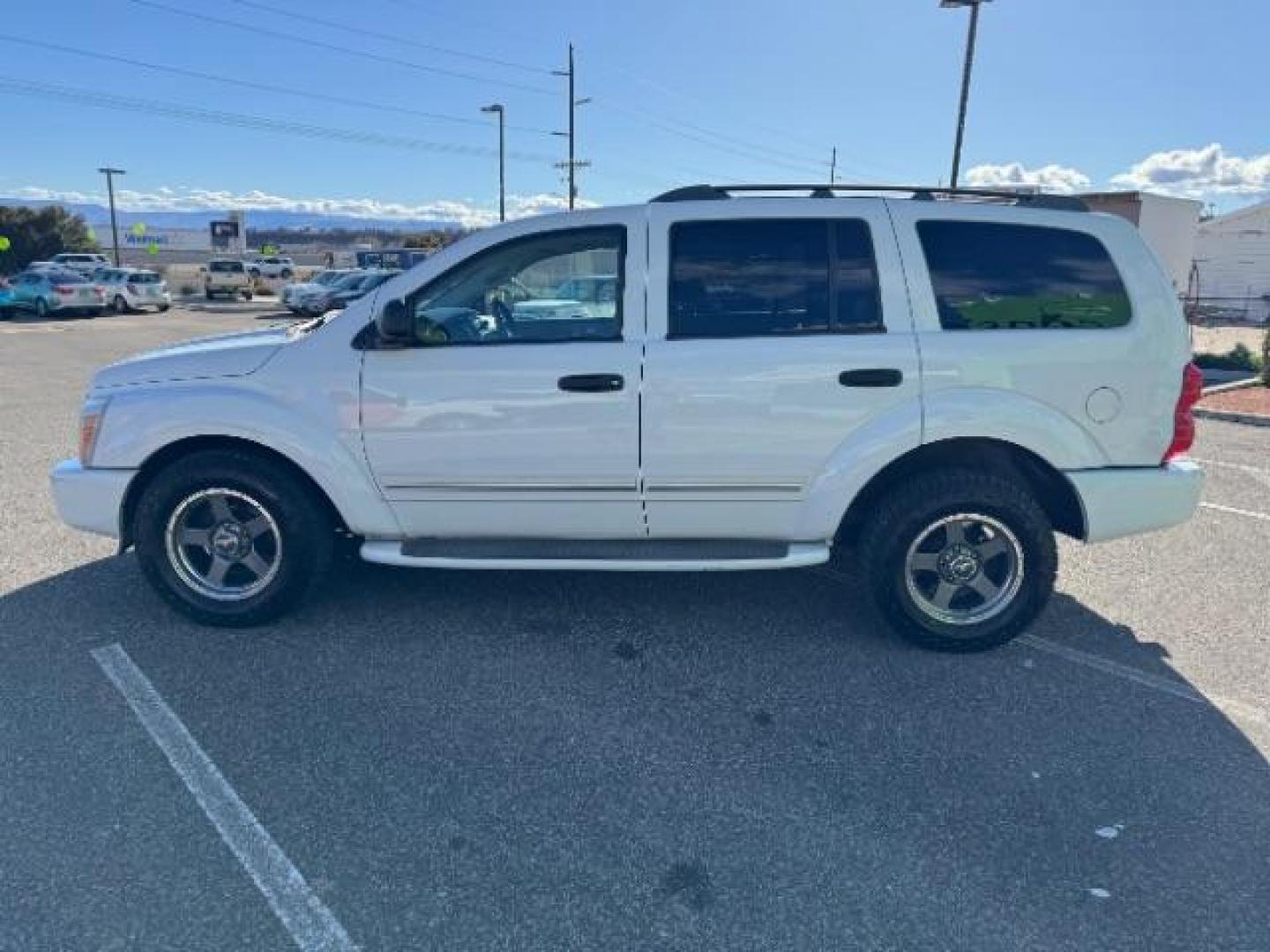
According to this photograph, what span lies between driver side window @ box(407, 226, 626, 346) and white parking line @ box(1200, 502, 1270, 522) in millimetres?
4845

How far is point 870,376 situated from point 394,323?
79.7 inches

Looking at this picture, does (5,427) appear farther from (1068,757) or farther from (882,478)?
(1068,757)

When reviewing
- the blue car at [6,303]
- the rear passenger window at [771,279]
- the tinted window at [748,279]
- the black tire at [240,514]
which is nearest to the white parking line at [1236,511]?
the rear passenger window at [771,279]

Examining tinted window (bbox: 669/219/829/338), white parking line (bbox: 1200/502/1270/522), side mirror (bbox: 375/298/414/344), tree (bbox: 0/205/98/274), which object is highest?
tree (bbox: 0/205/98/274)

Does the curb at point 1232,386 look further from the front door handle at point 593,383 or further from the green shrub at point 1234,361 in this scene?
the front door handle at point 593,383

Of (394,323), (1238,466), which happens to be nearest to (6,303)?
(394,323)

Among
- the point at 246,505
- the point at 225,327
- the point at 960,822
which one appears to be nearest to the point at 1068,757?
the point at 960,822

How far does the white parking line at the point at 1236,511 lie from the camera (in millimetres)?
5590

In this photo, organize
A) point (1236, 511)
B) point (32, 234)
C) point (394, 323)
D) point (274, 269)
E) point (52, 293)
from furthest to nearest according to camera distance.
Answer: point (274, 269) → point (32, 234) → point (52, 293) → point (1236, 511) → point (394, 323)

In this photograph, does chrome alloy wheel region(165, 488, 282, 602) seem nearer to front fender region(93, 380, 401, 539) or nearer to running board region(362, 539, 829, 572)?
front fender region(93, 380, 401, 539)

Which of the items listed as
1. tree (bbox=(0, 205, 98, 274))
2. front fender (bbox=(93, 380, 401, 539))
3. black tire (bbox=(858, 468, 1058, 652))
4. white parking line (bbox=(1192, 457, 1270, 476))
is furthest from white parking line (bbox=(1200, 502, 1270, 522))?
tree (bbox=(0, 205, 98, 274))

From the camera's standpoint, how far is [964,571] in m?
3.67

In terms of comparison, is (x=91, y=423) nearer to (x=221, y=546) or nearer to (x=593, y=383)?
(x=221, y=546)

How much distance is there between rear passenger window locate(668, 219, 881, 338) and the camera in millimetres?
3480
